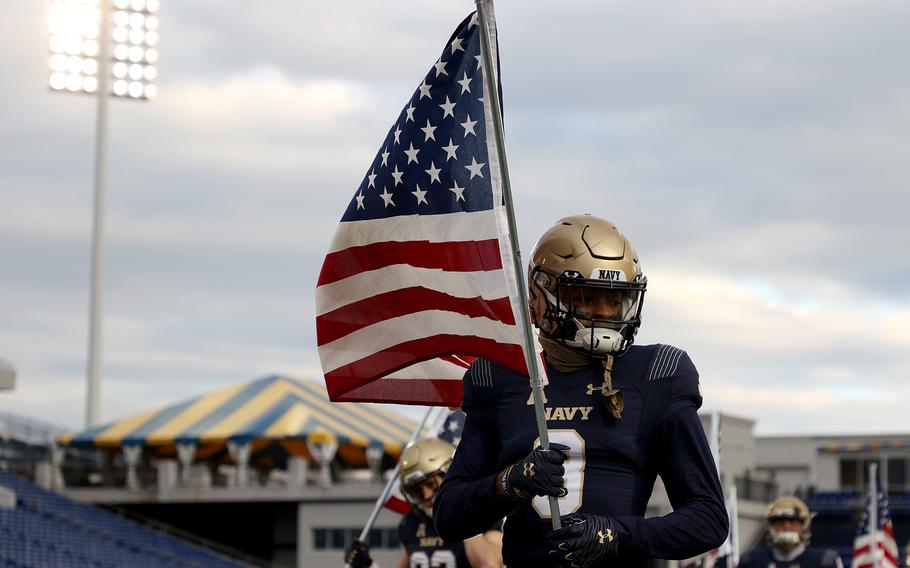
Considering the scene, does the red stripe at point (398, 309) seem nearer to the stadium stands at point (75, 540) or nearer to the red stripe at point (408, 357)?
the red stripe at point (408, 357)

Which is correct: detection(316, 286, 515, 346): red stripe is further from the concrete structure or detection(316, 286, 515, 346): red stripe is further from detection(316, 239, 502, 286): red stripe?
the concrete structure

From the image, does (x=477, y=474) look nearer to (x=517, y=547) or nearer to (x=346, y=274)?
(x=517, y=547)

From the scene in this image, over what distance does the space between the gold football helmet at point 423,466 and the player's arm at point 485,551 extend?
56.4 inches

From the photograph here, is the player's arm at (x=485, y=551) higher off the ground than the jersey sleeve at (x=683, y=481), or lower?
lower

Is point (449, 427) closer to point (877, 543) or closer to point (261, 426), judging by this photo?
point (877, 543)

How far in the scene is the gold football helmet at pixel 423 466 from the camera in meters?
9.48

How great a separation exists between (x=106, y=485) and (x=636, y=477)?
38.7 meters

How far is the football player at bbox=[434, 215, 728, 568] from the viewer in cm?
422

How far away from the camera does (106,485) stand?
41562 millimetres

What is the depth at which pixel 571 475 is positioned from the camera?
4.36m

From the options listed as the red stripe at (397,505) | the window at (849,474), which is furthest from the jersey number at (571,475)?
the window at (849,474)

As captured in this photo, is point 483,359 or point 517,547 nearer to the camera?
point 517,547

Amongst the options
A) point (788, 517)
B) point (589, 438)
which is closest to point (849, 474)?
point (788, 517)

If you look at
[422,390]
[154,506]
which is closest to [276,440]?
[154,506]
